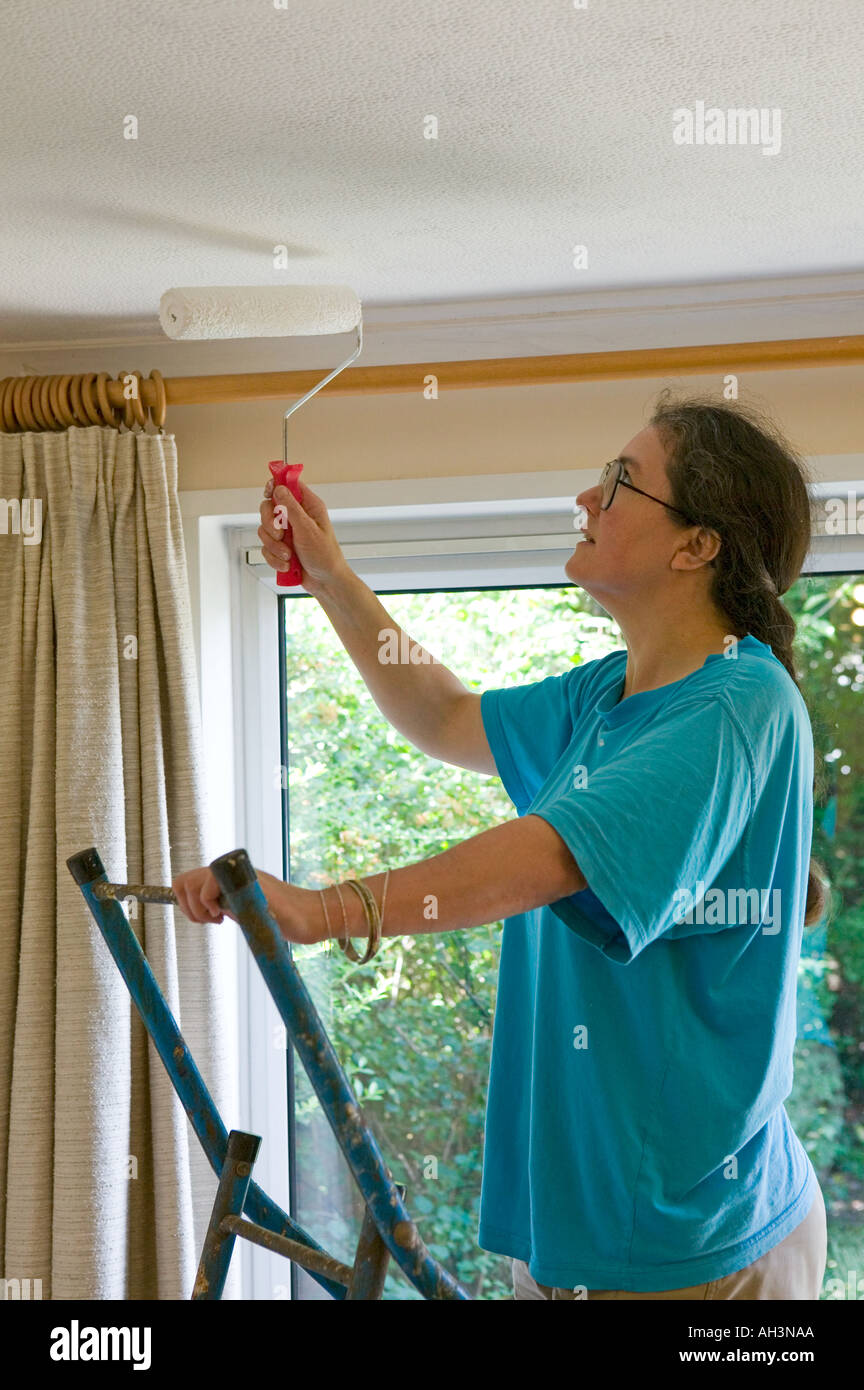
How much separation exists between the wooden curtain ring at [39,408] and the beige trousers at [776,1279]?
144cm

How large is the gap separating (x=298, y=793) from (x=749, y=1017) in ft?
3.86

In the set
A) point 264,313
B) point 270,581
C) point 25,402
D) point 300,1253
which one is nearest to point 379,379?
point 264,313

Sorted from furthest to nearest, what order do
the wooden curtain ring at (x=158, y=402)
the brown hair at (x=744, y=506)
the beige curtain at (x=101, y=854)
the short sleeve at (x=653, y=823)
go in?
the wooden curtain ring at (x=158, y=402) < the beige curtain at (x=101, y=854) < the brown hair at (x=744, y=506) < the short sleeve at (x=653, y=823)

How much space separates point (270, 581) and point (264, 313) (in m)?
0.67

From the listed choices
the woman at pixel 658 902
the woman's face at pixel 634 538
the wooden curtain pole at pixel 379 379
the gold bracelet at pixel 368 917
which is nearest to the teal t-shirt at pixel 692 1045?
the woman at pixel 658 902

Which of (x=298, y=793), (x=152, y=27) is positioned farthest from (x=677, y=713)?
(x=298, y=793)

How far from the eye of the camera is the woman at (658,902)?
103 centimetres

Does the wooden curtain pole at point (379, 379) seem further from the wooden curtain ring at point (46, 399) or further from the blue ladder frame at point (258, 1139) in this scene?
the blue ladder frame at point (258, 1139)

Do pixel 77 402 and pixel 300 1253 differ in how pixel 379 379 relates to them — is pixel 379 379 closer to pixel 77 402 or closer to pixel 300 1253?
pixel 77 402

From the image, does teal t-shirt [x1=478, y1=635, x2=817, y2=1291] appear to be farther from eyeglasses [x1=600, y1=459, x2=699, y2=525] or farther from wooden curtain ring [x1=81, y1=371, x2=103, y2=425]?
wooden curtain ring [x1=81, y1=371, x2=103, y2=425]

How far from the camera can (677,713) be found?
116 cm

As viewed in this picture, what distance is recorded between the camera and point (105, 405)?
2000 mm

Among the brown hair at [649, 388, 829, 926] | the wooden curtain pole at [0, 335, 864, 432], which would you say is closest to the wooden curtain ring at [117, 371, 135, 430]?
the wooden curtain pole at [0, 335, 864, 432]
